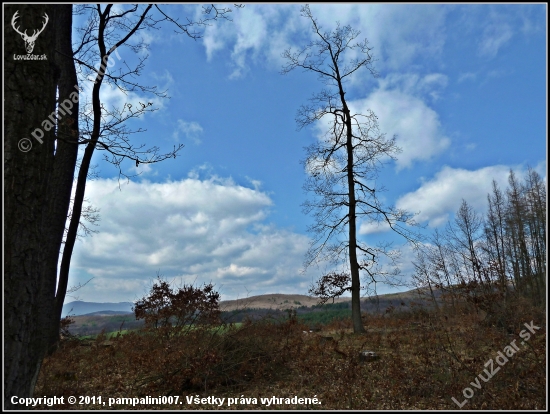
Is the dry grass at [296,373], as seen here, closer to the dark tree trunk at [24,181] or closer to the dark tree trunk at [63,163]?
the dark tree trunk at [63,163]

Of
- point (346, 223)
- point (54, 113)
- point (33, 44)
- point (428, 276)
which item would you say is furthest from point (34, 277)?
point (346, 223)

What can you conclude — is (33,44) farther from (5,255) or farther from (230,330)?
(230,330)

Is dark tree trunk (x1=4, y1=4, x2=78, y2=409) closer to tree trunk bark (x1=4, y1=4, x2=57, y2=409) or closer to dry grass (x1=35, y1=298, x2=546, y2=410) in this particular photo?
tree trunk bark (x1=4, y1=4, x2=57, y2=409)

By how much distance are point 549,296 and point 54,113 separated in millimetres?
5894

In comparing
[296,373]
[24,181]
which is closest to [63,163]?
[24,181]

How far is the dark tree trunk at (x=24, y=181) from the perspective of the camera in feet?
10.2

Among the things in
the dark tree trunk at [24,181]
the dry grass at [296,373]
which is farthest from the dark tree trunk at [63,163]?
the dark tree trunk at [24,181]

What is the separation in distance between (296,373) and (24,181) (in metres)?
6.02

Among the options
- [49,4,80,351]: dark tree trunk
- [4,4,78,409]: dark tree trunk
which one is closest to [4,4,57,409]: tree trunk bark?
[4,4,78,409]: dark tree trunk

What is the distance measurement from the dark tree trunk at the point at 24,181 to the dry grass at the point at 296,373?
3.10 m

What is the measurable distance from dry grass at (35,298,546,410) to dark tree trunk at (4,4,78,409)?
3.10 metres

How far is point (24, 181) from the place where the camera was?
324 centimetres

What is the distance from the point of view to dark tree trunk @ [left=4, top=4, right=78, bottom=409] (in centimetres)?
312

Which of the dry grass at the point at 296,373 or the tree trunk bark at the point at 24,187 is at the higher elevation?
the tree trunk bark at the point at 24,187
